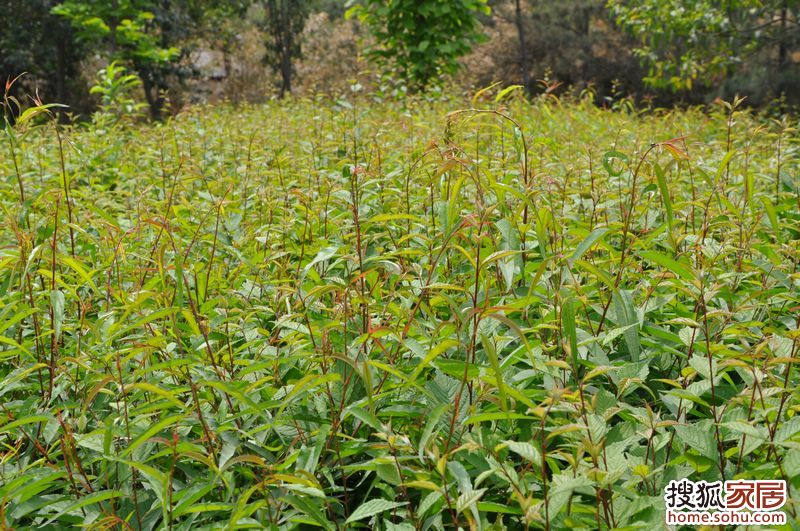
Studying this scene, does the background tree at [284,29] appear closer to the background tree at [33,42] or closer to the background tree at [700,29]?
the background tree at [33,42]

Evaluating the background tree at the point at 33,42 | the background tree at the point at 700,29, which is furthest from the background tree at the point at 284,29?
the background tree at the point at 700,29

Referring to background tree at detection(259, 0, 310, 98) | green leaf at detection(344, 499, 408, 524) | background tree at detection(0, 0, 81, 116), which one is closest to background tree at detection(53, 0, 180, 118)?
background tree at detection(0, 0, 81, 116)

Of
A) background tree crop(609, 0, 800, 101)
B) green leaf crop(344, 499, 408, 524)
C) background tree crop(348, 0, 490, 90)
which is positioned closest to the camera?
green leaf crop(344, 499, 408, 524)

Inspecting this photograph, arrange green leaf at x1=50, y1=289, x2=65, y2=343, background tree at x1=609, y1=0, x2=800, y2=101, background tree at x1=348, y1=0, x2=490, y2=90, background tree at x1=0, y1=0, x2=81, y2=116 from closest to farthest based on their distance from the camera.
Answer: green leaf at x1=50, y1=289, x2=65, y2=343 → background tree at x1=348, y1=0, x2=490, y2=90 → background tree at x1=609, y1=0, x2=800, y2=101 → background tree at x1=0, y1=0, x2=81, y2=116

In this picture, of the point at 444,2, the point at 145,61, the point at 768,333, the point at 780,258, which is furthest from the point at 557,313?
the point at 145,61

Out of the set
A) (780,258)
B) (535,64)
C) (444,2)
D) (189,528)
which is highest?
(444,2)

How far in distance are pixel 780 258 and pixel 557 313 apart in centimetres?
77

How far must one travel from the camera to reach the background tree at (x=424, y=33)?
8008 mm

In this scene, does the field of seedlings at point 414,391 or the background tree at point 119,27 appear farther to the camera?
the background tree at point 119,27

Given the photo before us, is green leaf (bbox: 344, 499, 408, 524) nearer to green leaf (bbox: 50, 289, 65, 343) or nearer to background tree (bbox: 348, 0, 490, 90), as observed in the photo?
green leaf (bbox: 50, 289, 65, 343)

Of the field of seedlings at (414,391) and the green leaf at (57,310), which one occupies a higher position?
the green leaf at (57,310)

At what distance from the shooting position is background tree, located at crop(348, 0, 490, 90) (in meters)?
8.01

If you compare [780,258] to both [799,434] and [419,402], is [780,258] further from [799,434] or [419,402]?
[419,402]

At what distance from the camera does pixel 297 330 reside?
170 cm
